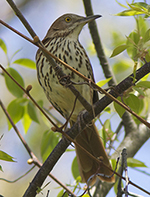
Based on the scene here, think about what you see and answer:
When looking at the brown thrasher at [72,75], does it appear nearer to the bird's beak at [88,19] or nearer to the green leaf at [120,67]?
the bird's beak at [88,19]

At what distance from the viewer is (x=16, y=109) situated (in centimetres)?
254

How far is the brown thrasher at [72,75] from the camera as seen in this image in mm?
2635

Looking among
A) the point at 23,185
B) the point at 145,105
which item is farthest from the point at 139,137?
the point at 23,185

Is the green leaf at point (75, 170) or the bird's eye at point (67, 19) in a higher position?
the bird's eye at point (67, 19)

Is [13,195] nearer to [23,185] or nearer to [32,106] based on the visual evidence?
[23,185]

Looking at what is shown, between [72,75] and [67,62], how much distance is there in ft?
0.43

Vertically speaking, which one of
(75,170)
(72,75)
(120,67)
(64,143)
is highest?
(120,67)

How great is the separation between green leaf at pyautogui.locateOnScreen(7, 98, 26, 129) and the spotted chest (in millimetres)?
331

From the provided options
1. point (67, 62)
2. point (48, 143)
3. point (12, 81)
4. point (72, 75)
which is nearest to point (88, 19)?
point (67, 62)

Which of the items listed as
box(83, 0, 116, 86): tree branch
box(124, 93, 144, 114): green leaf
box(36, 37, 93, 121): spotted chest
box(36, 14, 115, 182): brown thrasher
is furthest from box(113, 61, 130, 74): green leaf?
box(124, 93, 144, 114): green leaf

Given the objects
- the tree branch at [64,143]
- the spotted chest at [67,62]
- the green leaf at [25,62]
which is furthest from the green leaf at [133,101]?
the green leaf at [25,62]

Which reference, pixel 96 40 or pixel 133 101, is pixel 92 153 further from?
pixel 133 101

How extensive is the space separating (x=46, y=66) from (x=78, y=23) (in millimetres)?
685

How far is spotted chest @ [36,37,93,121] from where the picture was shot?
2629mm
